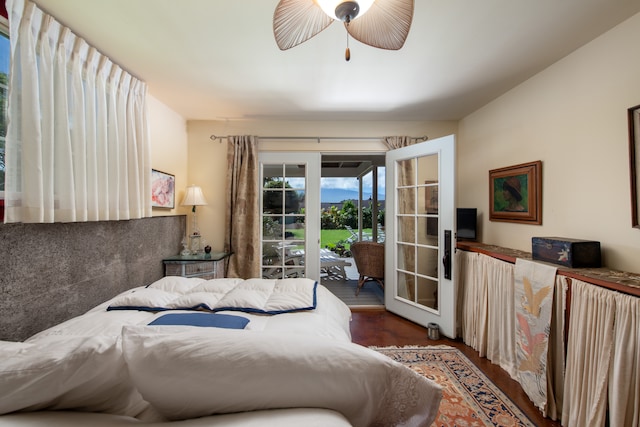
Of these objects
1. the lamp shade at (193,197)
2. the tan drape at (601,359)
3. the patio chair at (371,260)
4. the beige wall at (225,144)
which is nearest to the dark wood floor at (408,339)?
the tan drape at (601,359)

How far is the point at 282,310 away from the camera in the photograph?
152 cm

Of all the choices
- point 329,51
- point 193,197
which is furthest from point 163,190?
point 329,51

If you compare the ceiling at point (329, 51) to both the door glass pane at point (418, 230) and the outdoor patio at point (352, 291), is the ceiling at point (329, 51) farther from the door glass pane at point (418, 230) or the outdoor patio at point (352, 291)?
the outdoor patio at point (352, 291)

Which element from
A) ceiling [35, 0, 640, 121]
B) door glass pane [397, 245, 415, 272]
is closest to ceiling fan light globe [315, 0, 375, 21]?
ceiling [35, 0, 640, 121]

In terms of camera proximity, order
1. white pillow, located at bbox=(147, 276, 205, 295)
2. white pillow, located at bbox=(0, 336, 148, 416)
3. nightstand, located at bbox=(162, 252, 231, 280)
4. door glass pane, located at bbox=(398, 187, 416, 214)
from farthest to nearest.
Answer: door glass pane, located at bbox=(398, 187, 416, 214)
nightstand, located at bbox=(162, 252, 231, 280)
white pillow, located at bbox=(147, 276, 205, 295)
white pillow, located at bbox=(0, 336, 148, 416)

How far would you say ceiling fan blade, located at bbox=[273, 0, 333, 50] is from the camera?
1.13 m

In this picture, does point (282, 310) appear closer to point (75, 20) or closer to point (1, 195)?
point (1, 195)

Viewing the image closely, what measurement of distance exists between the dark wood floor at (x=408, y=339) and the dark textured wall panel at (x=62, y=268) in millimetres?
2189

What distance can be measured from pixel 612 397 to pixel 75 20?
12.3 feet

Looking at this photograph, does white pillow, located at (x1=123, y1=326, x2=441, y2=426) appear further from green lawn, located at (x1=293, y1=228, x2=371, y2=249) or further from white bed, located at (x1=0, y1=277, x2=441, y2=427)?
green lawn, located at (x1=293, y1=228, x2=371, y2=249)

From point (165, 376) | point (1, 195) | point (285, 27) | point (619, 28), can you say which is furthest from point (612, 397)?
point (1, 195)

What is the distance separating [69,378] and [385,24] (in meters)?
1.72

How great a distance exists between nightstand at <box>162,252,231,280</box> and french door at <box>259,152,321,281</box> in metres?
0.64

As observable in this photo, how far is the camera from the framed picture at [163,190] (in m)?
2.46
